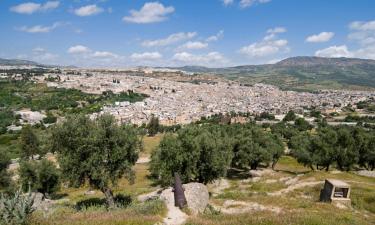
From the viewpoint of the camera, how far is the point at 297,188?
45.8 metres

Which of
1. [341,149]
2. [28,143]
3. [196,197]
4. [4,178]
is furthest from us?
[28,143]

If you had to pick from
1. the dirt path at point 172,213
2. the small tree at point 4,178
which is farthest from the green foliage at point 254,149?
the dirt path at point 172,213

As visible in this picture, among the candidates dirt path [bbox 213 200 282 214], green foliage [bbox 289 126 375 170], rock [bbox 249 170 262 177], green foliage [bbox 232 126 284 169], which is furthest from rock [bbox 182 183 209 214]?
green foliage [bbox 289 126 375 170]

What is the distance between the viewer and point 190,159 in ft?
142

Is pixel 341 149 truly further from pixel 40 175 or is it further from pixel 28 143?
pixel 28 143

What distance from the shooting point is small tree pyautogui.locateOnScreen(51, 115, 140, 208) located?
3238 cm

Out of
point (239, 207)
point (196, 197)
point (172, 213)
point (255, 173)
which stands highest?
point (172, 213)

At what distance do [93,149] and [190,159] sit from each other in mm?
14410

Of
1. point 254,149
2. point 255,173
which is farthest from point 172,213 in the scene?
point 254,149

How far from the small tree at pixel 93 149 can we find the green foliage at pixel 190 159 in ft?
33.5

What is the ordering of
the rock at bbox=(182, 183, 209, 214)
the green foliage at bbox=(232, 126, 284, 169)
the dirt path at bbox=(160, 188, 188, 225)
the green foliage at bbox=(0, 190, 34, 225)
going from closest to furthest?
the green foliage at bbox=(0, 190, 34, 225), the dirt path at bbox=(160, 188, 188, 225), the rock at bbox=(182, 183, 209, 214), the green foliage at bbox=(232, 126, 284, 169)

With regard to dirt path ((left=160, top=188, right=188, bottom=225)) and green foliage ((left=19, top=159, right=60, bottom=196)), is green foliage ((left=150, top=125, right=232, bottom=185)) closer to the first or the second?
dirt path ((left=160, top=188, right=188, bottom=225))

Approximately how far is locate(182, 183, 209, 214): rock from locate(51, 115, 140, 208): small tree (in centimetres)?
901

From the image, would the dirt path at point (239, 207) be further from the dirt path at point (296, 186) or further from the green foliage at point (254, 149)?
the green foliage at point (254, 149)
